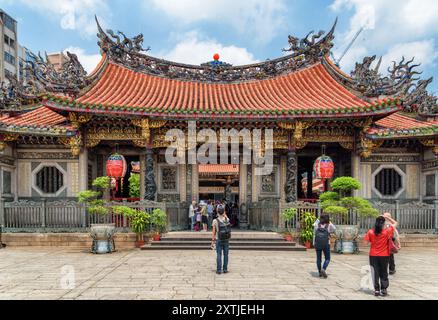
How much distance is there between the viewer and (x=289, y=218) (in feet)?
40.0

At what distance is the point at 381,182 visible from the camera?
1441cm

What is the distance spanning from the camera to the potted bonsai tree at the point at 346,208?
11.1m

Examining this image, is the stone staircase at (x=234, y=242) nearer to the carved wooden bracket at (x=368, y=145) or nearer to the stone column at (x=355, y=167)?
the stone column at (x=355, y=167)

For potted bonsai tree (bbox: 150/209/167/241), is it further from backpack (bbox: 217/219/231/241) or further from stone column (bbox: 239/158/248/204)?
backpack (bbox: 217/219/231/241)

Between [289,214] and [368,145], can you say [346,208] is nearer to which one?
[289,214]

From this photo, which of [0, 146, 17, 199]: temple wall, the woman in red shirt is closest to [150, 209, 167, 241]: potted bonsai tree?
[0, 146, 17, 199]: temple wall

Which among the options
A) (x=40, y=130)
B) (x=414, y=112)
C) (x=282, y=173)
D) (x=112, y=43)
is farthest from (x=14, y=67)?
(x=414, y=112)

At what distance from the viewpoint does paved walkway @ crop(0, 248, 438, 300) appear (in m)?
6.06

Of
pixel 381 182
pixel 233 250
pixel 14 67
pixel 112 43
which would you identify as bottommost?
pixel 233 250

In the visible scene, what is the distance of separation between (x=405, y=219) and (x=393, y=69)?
550 cm

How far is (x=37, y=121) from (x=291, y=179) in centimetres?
939

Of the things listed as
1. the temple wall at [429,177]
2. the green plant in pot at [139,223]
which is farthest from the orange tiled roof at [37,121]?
the temple wall at [429,177]

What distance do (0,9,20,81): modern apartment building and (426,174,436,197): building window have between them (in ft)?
152
